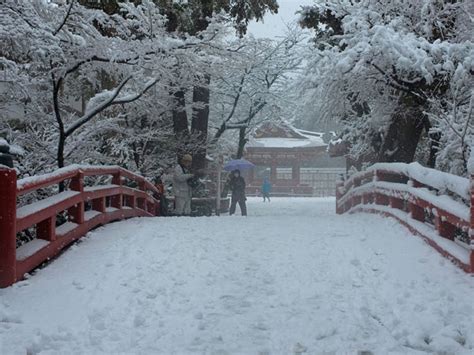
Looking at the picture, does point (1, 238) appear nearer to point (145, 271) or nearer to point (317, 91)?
point (145, 271)

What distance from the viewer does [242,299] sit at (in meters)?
4.39

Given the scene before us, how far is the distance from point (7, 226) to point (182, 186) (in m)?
7.69

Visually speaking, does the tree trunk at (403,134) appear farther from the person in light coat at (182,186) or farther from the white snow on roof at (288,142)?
the white snow on roof at (288,142)

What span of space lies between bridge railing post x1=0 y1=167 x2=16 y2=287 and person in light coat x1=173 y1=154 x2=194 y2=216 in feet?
24.5

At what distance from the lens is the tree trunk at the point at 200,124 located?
16.8 m

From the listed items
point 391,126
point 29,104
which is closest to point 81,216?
point 29,104

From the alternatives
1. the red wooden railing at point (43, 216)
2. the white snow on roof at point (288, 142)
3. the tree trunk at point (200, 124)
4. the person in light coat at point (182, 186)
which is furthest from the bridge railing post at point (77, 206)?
the white snow on roof at point (288, 142)

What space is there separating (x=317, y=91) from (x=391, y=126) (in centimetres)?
227

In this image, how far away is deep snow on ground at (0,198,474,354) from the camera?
351 cm

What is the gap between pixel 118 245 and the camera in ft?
20.3

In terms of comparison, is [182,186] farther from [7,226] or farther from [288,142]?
[288,142]

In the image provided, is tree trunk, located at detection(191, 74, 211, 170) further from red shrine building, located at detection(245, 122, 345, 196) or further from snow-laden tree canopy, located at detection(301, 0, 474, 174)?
red shrine building, located at detection(245, 122, 345, 196)

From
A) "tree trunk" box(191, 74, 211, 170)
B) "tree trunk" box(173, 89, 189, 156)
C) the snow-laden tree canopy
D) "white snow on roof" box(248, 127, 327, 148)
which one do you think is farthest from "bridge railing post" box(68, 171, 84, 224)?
"white snow on roof" box(248, 127, 327, 148)

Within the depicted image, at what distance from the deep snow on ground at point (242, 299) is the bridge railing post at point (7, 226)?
14 centimetres
